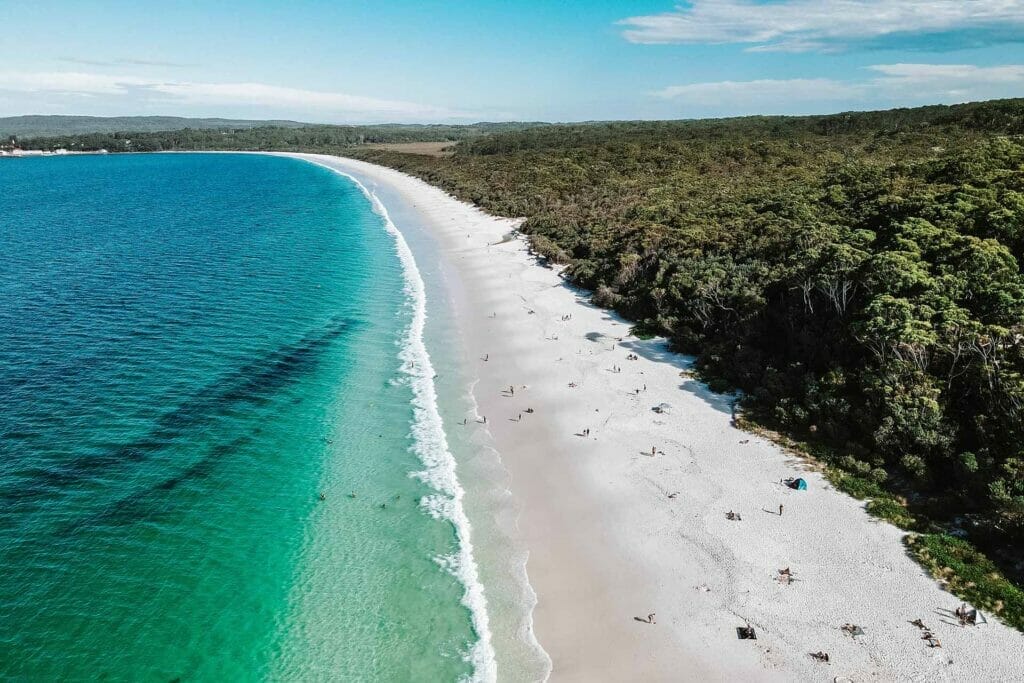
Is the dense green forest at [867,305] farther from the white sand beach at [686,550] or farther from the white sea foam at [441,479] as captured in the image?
the white sea foam at [441,479]

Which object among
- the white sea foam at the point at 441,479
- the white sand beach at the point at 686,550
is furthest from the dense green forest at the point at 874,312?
the white sea foam at the point at 441,479

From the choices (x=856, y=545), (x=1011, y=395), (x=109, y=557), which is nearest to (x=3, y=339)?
(x=109, y=557)

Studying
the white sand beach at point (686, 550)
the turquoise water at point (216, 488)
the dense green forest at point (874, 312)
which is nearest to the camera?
the white sand beach at point (686, 550)

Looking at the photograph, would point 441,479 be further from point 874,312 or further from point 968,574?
point 874,312

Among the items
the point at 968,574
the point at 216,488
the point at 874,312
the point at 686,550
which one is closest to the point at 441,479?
the point at 216,488

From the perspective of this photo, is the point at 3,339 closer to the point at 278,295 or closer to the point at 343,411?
the point at 278,295
